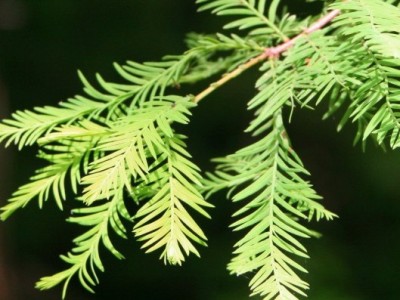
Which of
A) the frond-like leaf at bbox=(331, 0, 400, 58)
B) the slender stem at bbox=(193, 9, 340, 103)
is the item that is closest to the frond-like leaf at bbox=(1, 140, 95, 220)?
the slender stem at bbox=(193, 9, 340, 103)

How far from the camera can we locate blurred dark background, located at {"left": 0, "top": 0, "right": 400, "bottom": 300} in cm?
229

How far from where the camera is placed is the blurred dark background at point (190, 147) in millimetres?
2293

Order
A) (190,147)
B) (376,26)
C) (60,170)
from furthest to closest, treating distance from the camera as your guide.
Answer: (190,147)
(60,170)
(376,26)

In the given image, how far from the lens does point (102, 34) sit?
254 cm

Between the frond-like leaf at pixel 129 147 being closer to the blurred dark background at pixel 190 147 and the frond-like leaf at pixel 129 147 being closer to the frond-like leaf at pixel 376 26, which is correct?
the frond-like leaf at pixel 376 26

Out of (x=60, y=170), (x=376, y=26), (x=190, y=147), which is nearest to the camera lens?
(x=376, y=26)

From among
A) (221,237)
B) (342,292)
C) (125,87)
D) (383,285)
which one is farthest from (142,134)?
(221,237)

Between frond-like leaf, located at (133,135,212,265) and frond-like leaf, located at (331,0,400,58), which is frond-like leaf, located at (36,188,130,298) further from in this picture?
frond-like leaf, located at (331,0,400,58)

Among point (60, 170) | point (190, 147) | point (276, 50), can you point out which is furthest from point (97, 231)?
point (190, 147)

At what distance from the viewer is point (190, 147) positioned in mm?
2582

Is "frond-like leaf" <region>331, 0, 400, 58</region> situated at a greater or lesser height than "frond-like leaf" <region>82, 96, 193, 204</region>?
greater

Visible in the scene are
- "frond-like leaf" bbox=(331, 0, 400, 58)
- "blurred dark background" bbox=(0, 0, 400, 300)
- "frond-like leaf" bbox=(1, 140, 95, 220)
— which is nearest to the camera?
"frond-like leaf" bbox=(331, 0, 400, 58)

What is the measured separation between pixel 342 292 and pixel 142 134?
1503mm

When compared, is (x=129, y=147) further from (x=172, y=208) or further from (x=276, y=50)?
(x=276, y=50)
